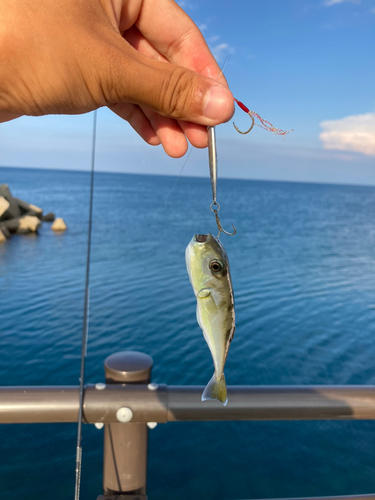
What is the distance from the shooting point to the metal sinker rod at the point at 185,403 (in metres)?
1.76

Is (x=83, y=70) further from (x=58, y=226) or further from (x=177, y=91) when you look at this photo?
(x=58, y=226)

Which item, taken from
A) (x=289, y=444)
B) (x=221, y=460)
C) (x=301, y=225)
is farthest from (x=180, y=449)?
(x=301, y=225)

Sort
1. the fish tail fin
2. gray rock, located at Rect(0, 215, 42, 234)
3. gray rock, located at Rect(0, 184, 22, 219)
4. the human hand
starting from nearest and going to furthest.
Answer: the human hand, the fish tail fin, gray rock, located at Rect(0, 215, 42, 234), gray rock, located at Rect(0, 184, 22, 219)

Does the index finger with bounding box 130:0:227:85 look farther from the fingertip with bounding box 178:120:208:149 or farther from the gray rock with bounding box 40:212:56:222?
the gray rock with bounding box 40:212:56:222

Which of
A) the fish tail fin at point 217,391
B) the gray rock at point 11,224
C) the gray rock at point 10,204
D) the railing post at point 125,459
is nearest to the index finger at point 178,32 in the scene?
the fish tail fin at point 217,391

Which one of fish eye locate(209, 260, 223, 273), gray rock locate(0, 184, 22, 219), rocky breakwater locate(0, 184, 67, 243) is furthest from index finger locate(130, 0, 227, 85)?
gray rock locate(0, 184, 22, 219)

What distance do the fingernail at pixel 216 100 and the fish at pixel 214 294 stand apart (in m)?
0.55

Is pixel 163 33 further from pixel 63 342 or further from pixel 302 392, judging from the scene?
pixel 63 342

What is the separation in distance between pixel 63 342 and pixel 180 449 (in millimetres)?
4260

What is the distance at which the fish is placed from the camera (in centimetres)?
153

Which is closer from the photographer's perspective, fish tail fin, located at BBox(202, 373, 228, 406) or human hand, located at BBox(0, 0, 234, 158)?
human hand, located at BBox(0, 0, 234, 158)

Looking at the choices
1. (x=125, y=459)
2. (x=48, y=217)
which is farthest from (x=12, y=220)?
(x=125, y=459)

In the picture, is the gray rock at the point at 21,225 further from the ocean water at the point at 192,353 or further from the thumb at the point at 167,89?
the thumb at the point at 167,89

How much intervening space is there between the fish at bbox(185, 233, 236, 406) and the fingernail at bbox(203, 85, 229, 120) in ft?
1.79
